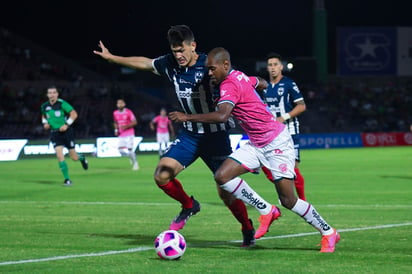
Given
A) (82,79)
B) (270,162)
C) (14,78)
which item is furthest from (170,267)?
(82,79)

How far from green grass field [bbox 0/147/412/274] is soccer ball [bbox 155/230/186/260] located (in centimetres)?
10

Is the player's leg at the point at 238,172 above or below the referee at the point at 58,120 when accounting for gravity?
above

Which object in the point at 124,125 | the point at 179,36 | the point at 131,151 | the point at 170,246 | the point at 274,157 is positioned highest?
the point at 179,36

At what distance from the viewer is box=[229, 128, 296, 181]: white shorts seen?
8625mm

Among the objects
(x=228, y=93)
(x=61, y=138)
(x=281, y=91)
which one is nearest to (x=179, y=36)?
(x=228, y=93)

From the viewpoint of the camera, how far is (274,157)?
342 inches

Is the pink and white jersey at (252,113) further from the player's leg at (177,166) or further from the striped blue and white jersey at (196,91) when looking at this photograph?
the player's leg at (177,166)

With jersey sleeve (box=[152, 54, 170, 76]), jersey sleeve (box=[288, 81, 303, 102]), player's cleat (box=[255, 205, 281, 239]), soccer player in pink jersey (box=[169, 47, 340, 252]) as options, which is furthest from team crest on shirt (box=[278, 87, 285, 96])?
soccer player in pink jersey (box=[169, 47, 340, 252])

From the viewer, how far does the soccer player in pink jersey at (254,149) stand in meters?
8.59

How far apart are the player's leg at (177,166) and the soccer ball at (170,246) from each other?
138 centimetres

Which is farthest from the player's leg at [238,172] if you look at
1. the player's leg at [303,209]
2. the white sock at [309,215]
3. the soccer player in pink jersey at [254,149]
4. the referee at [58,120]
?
the referee at [58,120]

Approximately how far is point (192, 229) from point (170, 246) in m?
2.81

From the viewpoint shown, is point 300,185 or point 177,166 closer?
point 177,166

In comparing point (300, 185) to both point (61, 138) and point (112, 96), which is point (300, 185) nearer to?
point (61, 138)
